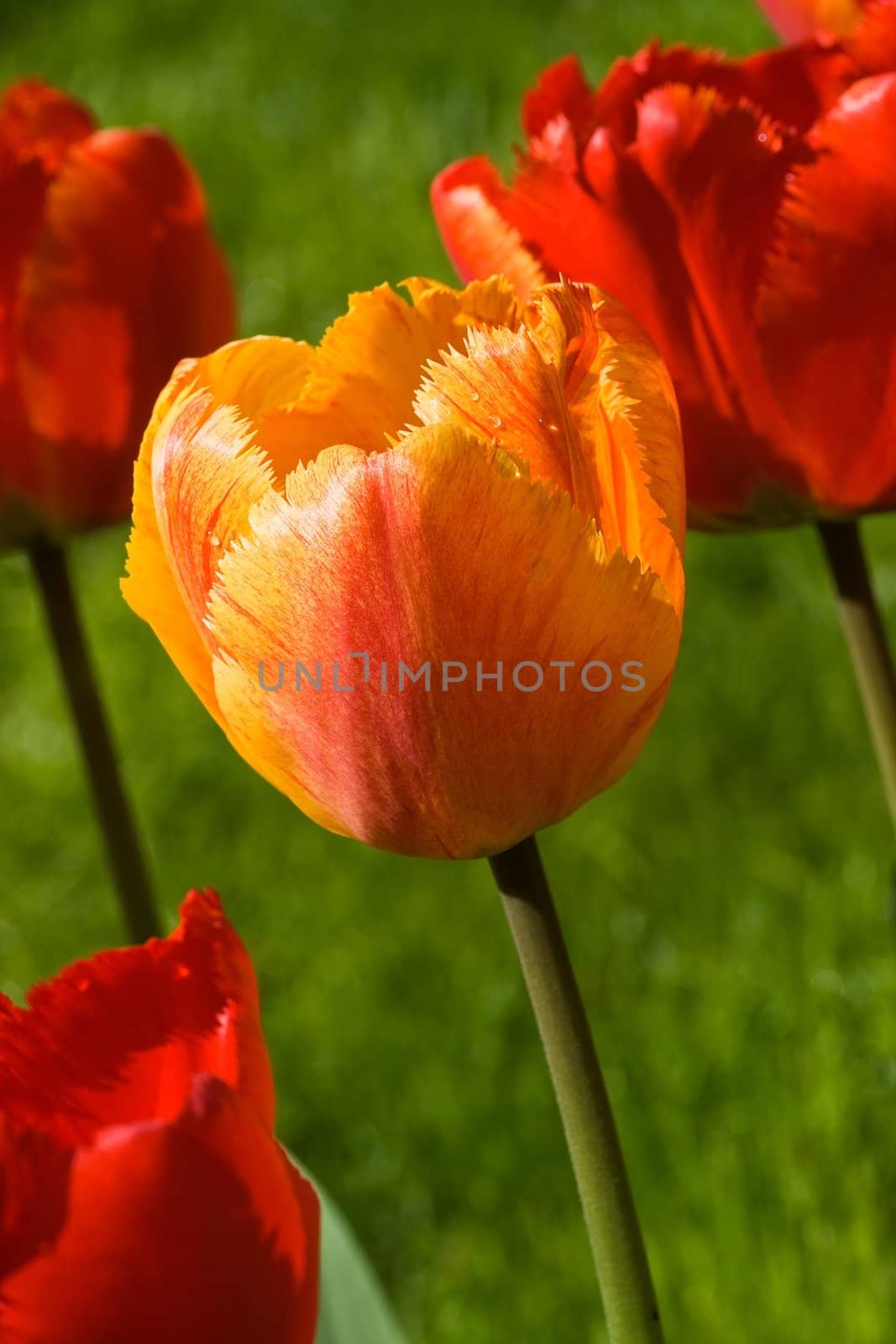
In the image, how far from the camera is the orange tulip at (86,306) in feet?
2.52

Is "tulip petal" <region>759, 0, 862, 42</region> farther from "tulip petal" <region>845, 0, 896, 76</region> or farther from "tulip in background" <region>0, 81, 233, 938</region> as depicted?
"tulip in background" <region>0, 81, 233, 938</region>

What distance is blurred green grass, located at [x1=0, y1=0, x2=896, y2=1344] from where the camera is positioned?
121 centimetres

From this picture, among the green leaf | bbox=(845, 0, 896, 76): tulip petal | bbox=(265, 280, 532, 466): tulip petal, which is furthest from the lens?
the green leaf

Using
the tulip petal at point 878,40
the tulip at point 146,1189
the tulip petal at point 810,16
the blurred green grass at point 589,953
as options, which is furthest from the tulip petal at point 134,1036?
the blurred green grass at point 589,953

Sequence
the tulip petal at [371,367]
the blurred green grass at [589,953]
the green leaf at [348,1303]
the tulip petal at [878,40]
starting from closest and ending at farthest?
the tulip petal at [371,367], the tulip petal at [878,40], the green leaf at [348,1303], the blurred green grass at [589,953]

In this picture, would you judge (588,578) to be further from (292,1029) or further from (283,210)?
(283,210)

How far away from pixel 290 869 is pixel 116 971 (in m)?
1.33

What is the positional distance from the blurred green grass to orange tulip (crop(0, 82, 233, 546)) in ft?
1.67

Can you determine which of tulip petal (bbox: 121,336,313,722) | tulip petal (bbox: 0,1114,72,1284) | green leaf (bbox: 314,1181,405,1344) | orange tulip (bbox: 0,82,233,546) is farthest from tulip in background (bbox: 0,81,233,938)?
tulip petal (bbox: 0,1114,72,1284)

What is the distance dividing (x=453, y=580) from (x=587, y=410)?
0.07 meters

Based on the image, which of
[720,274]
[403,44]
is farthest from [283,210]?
[720,274]

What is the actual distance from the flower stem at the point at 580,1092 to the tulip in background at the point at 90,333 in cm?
35

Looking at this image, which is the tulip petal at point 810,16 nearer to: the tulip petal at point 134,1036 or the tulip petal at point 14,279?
the tulip petal at point 14,279

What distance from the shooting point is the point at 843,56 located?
645 mm
